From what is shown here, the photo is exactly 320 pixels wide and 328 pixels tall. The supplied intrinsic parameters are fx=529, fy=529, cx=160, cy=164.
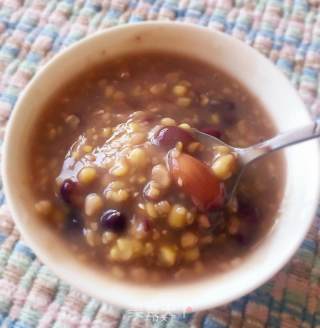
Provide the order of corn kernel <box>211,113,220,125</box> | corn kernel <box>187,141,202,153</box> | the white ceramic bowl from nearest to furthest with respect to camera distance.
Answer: the white ceramic bowl, corn kernel <box>187,141,202,153</box>, corn kernel <box>211,113,220,125</box>

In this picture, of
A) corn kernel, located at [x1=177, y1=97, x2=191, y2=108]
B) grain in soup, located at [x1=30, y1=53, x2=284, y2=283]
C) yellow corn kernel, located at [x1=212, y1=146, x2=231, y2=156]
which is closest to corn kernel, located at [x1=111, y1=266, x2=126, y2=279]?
grain in soup, located at [x1=30, y1=53, x2=284, y2=283]

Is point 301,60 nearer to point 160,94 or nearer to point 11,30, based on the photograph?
point 160,94

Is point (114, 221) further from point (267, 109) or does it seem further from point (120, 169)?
point (267, 109)

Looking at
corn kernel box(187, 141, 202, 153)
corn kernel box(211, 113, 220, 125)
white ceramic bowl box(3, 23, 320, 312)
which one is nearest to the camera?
white ceramic bowl box(3, 23, 320, 312)

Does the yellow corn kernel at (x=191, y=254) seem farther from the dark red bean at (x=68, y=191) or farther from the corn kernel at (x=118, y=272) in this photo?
the dark red bean at (x=68, y=191)

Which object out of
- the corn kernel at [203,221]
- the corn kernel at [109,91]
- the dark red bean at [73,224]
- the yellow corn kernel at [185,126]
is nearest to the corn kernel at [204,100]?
the yellow corn kernel at [185,126]

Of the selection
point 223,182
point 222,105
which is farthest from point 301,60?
point 223,182

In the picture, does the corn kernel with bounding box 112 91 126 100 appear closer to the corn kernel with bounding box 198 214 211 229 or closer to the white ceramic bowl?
the white ceramic bowl
